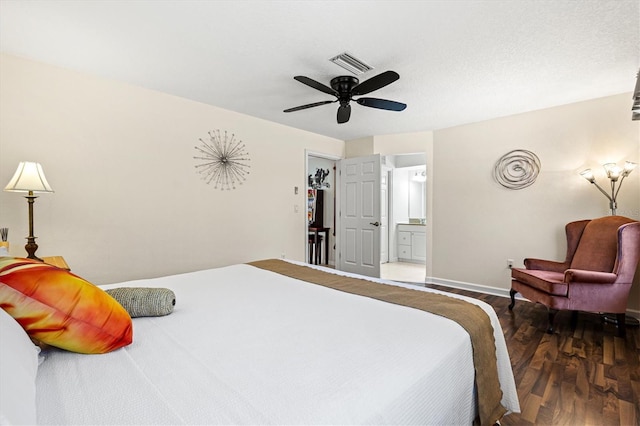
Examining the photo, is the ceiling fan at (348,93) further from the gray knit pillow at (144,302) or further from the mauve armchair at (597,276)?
the mauve armchair at (597,276)

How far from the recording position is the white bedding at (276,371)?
76 centimetres

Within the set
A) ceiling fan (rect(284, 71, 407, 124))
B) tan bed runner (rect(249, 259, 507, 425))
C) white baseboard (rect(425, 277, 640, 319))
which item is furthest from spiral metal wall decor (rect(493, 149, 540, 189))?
tan bed runner (rect(249, 259, 507, 425))

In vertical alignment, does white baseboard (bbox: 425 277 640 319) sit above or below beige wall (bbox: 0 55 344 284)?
below

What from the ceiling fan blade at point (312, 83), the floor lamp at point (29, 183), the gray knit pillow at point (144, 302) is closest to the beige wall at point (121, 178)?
the floor lamp at point (29, 183)

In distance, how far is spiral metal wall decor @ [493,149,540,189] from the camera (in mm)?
3752

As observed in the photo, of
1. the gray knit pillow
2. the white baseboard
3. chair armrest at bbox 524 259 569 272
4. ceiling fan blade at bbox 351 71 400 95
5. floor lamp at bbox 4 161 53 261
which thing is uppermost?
ceiling fan blade at bbox 351 71 400 95

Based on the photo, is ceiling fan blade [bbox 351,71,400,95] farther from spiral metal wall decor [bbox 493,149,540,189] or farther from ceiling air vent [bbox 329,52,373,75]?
spiral metal wall decor [bbox 493,149,540,189]

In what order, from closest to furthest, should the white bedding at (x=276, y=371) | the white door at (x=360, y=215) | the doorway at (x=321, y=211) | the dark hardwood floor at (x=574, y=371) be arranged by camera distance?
the white bedding at (x=276, y=371) → the dark hardwood floor at (x=574, y=371) → the white door at (x=360, y=215) → the doorway at (x=321, y=211)

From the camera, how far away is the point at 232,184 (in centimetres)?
387

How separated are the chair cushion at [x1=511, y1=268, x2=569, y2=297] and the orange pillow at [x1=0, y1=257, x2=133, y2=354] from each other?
3.34 m

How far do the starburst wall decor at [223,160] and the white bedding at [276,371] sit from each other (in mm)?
2355

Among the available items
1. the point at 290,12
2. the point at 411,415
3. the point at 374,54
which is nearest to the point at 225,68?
the point at 290,12

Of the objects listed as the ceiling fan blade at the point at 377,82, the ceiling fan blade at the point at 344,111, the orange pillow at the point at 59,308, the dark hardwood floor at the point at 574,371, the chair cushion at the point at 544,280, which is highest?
the ceiling fan blade at the point at 377,82

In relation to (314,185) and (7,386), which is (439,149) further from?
(7,386)
